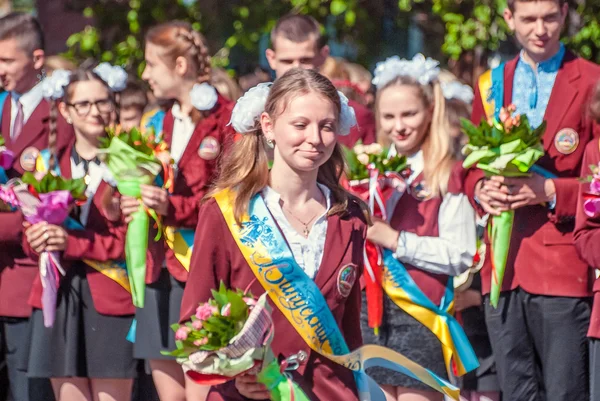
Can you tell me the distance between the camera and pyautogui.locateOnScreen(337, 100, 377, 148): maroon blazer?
21.4 feet

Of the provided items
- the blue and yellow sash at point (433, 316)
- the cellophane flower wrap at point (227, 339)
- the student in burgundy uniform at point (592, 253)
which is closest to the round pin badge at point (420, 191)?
the blue and yellow sash at point (433, 316)

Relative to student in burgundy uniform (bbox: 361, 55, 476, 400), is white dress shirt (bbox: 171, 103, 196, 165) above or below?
above

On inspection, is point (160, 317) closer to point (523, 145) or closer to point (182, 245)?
point (182, 245)

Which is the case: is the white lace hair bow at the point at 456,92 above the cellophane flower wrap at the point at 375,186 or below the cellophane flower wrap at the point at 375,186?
above

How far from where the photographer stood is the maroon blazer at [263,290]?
13.3 ft

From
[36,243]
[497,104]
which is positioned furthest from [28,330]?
[497,104]

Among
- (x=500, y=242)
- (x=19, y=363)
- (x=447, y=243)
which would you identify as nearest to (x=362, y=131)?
(x=447, y=243)

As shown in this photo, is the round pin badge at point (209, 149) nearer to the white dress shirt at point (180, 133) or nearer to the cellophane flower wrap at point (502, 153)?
the white dress shirt at point (180, 133)

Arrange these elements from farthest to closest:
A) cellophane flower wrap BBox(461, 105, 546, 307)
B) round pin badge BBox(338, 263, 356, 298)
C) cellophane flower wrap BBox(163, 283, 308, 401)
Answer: cellophane flower wrap BBox(461, 105, 546, 307) → round pin badge BBox(338, 263, 356, 298) → cellophane flower wrap BBox(163, 283, 308, 401)

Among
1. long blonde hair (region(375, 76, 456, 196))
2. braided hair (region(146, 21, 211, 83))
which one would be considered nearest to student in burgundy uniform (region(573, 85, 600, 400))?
long blonde hair (region(375, 76, 456, 196))

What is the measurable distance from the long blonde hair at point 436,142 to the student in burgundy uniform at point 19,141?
1.87 meters

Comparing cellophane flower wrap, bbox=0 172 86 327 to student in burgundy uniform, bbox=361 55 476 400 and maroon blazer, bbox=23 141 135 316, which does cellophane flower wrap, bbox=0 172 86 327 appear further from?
student in burgundy uniform, bbox=361 55 476 400

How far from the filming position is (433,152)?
5891 millimetres

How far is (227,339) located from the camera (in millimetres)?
3680
